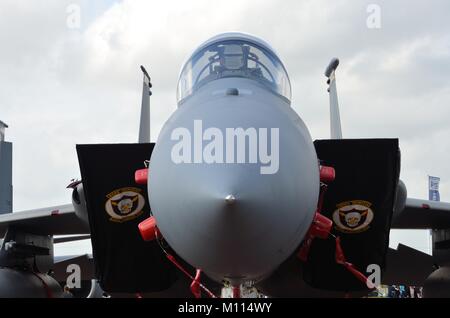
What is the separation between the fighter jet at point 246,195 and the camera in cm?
317

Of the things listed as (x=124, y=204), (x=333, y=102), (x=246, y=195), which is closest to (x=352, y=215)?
(x=333, y=102)

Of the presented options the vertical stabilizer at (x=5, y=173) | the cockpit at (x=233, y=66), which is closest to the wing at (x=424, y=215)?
the cockpit at (x=233, y=66)

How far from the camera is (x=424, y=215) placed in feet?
26.2

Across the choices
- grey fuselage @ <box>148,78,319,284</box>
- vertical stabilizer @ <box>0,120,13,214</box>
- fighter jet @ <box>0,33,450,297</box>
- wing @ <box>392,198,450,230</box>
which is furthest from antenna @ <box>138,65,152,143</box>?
vertical stabilizer @ <box>0,120,13,214</box>

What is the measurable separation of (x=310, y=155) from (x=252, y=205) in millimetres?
798

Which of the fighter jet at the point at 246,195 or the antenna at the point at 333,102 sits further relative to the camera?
the antenna at the point at 333,102

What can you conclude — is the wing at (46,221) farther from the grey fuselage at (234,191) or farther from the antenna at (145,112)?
the grey fuselage at (234,191)

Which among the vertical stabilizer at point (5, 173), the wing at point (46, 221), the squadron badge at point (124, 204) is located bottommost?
the wing at point (46, 221)

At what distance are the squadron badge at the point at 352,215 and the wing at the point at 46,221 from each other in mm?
4084

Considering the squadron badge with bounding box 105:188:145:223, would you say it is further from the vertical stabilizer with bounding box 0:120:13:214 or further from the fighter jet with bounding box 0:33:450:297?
the vertical stabilizer with bounding box 0:120:13:214

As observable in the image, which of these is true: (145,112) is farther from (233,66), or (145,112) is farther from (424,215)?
(424,215)

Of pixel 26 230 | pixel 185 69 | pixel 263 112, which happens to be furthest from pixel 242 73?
pixel 26 230
